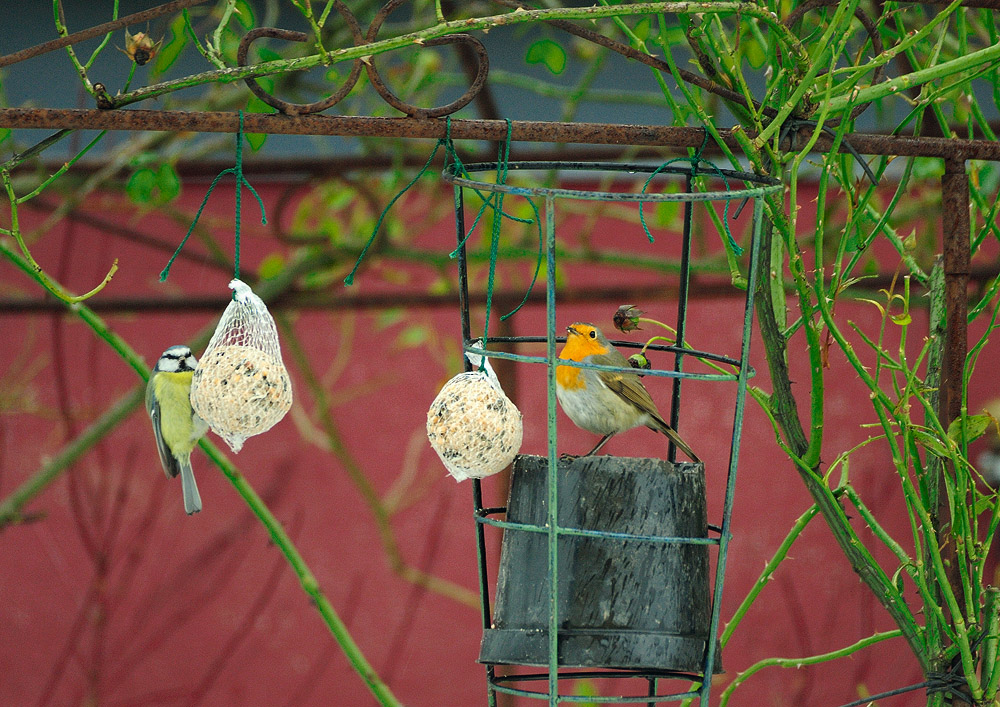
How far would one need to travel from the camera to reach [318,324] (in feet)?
10.4

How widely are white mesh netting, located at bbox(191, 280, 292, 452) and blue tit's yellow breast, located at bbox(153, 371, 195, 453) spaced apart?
19cm

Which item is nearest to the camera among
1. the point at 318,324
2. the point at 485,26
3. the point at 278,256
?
the point at 485,26

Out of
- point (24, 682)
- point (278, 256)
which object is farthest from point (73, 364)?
point (24, 682)

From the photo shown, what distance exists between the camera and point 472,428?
138cm

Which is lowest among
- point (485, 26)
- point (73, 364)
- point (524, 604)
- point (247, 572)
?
point (247, 572)

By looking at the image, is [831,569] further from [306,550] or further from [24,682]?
[24,682]

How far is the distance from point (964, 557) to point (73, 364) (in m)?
2.59

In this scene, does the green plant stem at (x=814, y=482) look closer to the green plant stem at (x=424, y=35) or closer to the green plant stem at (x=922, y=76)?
the green plant stem at (x=922, y=76)

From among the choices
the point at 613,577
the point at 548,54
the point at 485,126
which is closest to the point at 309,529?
the point at 548,54

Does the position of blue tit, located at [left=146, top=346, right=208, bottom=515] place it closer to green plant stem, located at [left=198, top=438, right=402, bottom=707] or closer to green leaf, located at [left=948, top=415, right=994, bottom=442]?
green plant stem, located at [left=198, top=438, right=402, bottom=707]

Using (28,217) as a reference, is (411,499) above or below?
below

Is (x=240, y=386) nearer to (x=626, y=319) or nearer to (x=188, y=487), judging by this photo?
(x=188, y=487)

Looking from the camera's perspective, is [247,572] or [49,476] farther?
[247,572]

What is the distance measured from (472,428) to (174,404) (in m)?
0.50
